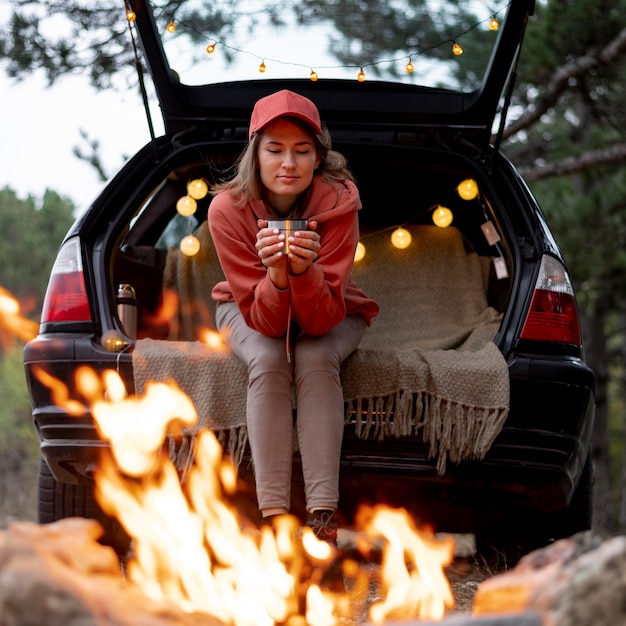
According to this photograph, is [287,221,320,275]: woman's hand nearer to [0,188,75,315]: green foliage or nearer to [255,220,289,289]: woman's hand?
[255,220,289,289]: woman's hand

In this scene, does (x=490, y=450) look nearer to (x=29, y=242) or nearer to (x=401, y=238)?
(x=401, y=238)

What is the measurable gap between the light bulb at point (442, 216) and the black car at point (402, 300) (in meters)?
0.01

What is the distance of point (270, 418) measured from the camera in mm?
2664

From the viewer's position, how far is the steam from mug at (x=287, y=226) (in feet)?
8.50

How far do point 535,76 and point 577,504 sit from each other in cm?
438

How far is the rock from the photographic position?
4.51 feet

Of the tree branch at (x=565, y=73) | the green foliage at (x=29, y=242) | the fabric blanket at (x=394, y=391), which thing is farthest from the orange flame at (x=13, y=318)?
the green foliage at (x=29, y=242)

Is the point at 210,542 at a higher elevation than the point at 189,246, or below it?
below

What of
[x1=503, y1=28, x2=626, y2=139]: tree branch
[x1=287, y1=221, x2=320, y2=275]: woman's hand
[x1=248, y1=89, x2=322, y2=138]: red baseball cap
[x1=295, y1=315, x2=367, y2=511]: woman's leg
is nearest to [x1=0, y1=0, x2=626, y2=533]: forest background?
[x1=503, y1=28, x2=626, y2=139]: tree branch

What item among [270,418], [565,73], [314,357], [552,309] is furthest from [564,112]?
[270,418]

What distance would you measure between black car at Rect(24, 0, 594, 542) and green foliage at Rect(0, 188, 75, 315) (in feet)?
47.8

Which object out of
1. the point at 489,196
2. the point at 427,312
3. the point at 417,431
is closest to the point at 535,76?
the point at 427,312

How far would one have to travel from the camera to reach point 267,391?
2703 mm

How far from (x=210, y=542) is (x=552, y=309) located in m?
1.30
